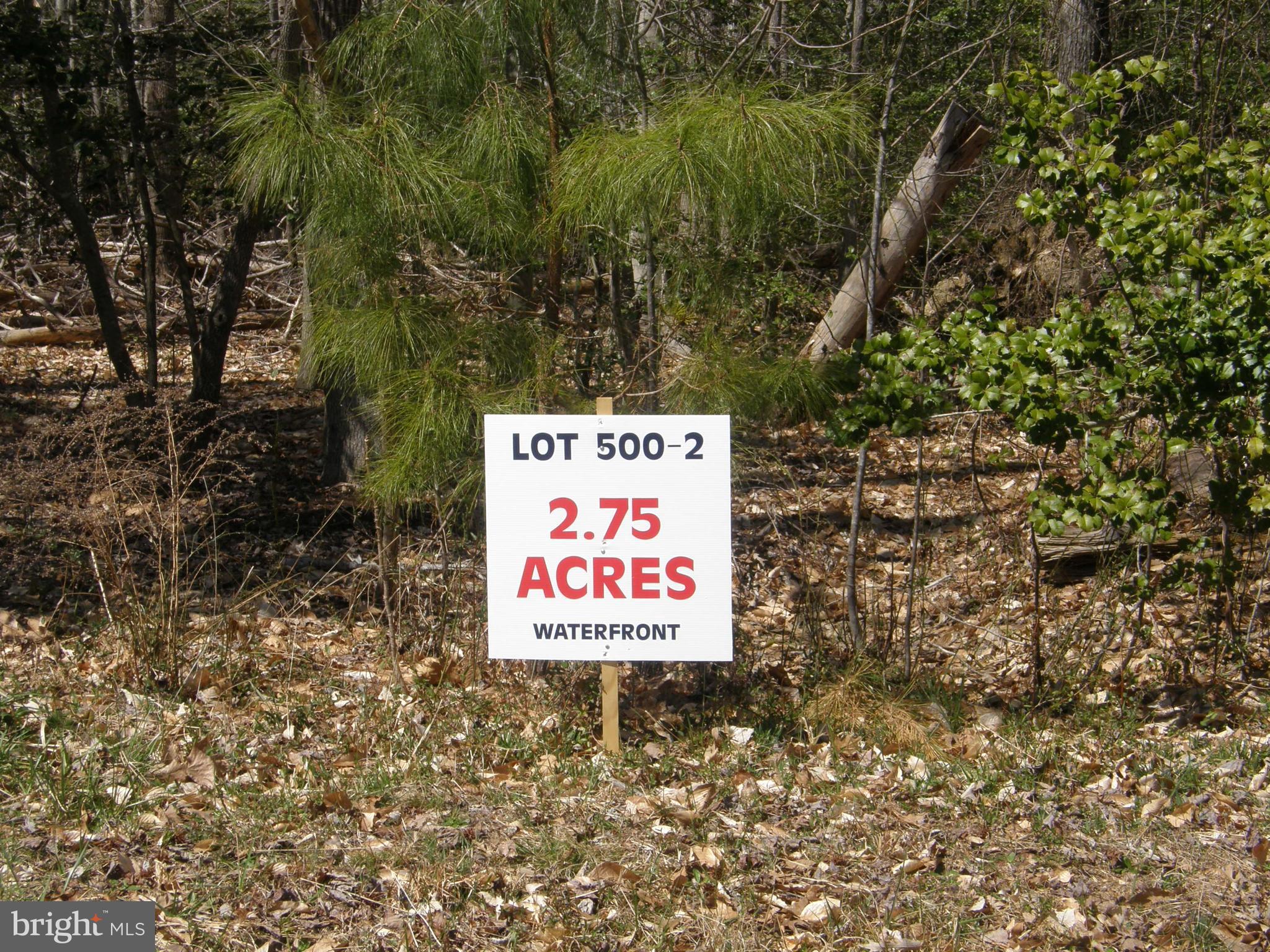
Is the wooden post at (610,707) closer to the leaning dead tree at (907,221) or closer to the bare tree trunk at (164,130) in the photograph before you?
the leaning dead tree at (907,221)

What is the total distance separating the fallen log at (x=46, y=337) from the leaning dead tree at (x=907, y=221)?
8010 millimetres

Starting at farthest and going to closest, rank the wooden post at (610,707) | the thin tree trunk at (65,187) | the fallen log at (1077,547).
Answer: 1. the thin tree trunk at (65,187)
2. the fallen log at (1077,547)
3. the wooden post at (610,707)

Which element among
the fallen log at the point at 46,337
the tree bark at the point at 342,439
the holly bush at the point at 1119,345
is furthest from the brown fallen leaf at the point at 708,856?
the fallen log at the point at 46,337

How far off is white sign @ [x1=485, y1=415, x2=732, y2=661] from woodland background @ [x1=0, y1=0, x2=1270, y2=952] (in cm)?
39

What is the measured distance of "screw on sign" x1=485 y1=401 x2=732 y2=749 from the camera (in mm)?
4180

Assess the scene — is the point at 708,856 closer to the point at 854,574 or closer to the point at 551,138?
the point at 854,574

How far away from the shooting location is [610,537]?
13.9 feet

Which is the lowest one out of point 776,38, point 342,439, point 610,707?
point 610,707

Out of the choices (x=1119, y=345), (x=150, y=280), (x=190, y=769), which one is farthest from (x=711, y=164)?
(x=150, y=280)

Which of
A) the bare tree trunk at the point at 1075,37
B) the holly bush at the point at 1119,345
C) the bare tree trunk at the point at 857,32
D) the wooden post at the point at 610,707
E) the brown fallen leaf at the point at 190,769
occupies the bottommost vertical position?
the brown fallen leaf at the point at 190,769

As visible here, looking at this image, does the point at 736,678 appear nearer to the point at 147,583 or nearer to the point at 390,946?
the point at 390,946

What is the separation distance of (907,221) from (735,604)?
256 centimetres

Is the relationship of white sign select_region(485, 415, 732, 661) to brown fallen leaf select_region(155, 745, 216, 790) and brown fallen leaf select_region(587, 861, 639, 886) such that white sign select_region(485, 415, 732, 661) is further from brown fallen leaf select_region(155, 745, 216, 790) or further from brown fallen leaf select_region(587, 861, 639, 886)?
brown fallen leaf select_region(155, 745, 216, 790)

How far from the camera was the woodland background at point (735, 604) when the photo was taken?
3580mm
